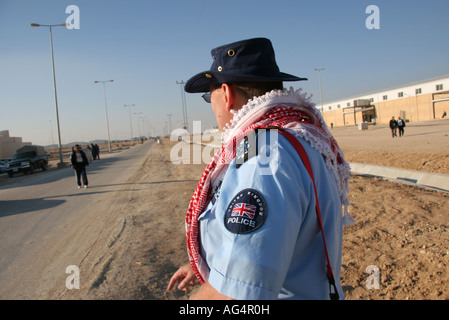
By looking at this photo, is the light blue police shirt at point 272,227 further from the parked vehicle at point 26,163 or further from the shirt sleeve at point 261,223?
the parked vehicle at point 26,163

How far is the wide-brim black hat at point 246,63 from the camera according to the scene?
1.35m

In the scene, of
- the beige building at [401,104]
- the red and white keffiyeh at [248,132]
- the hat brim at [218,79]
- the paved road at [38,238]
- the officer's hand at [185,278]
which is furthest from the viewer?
the beige building at [401,104]

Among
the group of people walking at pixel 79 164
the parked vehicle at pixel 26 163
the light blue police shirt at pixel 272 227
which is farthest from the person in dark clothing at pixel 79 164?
the parked vehicle at pixel 26 163

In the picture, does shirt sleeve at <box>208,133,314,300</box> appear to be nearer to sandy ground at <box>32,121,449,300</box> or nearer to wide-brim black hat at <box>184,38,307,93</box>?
wide-brim black hat at <box>184,38,307,93</box>

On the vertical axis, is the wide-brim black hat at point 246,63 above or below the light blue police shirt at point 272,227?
above

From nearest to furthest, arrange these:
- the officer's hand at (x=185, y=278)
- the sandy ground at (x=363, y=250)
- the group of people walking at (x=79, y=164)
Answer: the officer's hand at (x=185, y=278), the sandy ground at (x=363, y=250), the group of people walking at (x=79, y=164)

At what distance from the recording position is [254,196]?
960 mm

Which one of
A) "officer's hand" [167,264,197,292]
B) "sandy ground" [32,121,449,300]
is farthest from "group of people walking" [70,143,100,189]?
"officer's hand" [167,264,197,292]

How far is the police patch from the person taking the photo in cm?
93

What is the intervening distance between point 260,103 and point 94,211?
307 inches

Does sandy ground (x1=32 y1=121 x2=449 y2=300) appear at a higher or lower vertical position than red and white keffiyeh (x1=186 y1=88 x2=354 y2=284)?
lower

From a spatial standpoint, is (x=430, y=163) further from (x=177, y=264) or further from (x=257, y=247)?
(x=257, y=247)

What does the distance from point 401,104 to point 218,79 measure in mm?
66483
